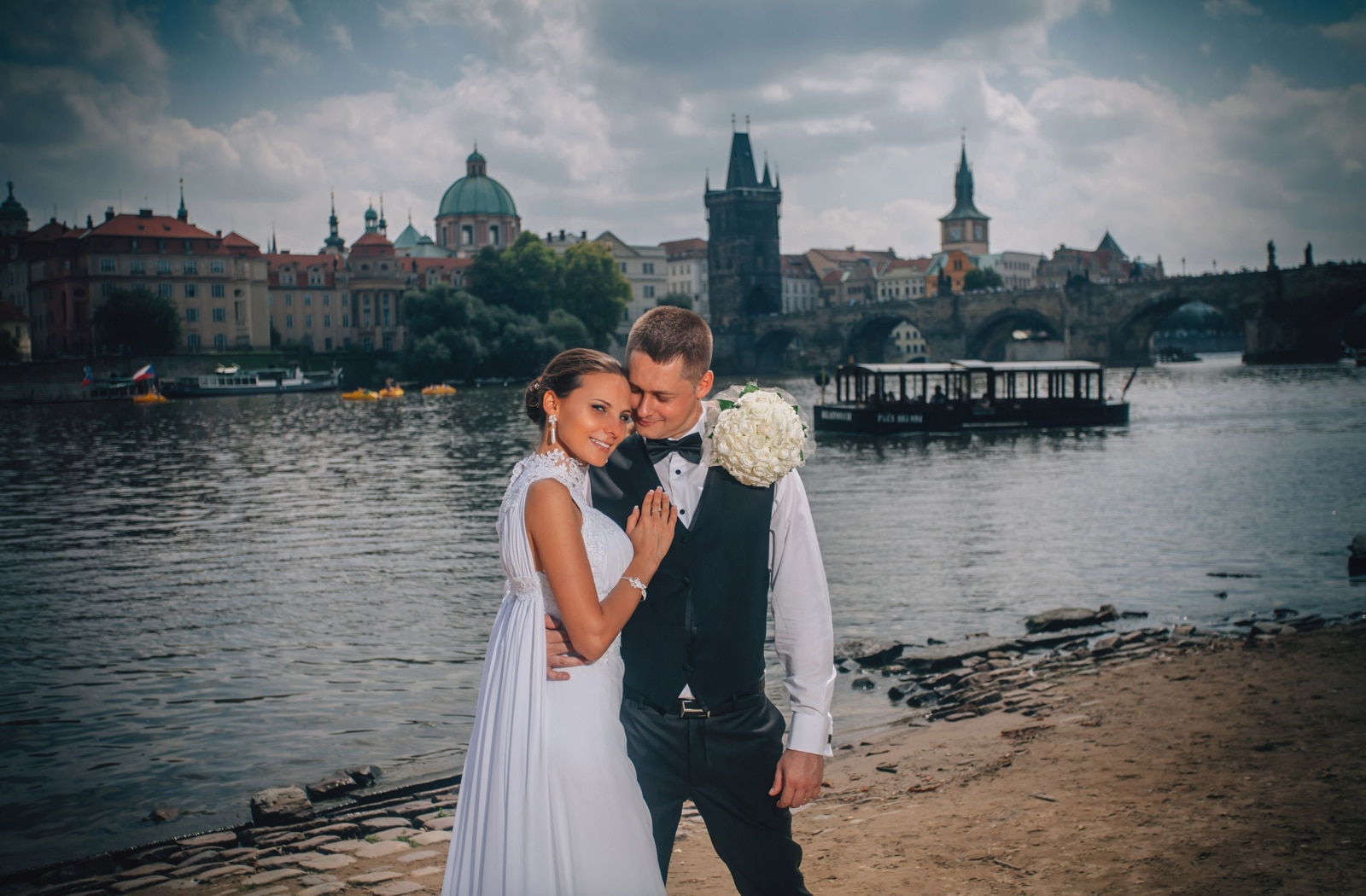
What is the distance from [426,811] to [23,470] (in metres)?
31.0

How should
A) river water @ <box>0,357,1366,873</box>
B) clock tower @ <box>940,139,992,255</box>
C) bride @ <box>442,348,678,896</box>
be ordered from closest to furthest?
bride @ <box>442,348,678,896</box> < river water @ <box>0,357,1366,873</box> < clock tower @ <box>940,139,992,255</box>

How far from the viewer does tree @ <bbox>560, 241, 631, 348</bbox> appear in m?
94.4

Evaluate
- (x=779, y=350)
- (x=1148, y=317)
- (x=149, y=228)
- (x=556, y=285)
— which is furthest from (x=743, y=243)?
(x=149, y=228)

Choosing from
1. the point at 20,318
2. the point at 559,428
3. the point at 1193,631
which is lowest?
the point at 1193,631

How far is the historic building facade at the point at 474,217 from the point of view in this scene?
469ft

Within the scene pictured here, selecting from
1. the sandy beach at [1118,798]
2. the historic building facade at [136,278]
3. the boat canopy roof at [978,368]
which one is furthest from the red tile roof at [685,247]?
the sandy beach at [1118,798]

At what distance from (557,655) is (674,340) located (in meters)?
0.96

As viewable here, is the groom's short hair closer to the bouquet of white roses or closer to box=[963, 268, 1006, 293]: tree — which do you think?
the bouquet of white roses

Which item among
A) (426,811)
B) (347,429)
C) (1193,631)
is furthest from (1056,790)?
(347,429)

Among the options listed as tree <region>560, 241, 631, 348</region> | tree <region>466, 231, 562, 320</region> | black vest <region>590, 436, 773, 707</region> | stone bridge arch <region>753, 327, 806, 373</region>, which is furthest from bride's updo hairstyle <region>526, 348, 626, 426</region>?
stone bridge arch <region>753, 327, 806, 373</region>

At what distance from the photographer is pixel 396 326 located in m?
120

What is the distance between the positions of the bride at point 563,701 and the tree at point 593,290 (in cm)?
9060

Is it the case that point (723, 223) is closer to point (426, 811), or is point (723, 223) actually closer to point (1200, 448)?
point (1200, 448)

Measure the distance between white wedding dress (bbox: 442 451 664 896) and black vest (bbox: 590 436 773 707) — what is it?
0.13 meters
